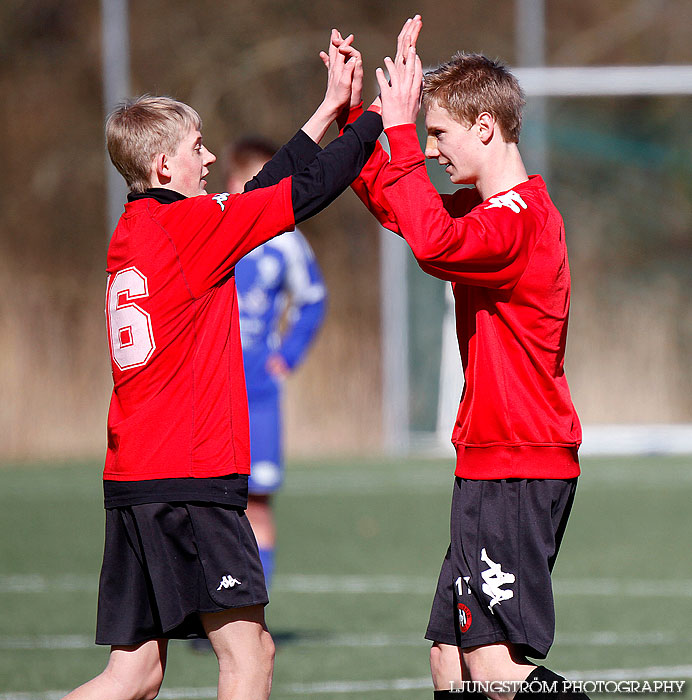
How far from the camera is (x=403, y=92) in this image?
10.5 feet

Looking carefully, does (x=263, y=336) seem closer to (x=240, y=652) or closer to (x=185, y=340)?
(x=185, y=340)

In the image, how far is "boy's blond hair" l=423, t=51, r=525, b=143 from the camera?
3207 mm

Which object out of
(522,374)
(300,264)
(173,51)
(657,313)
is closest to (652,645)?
(300,264)

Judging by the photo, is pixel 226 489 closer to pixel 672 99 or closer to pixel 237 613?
pixel 237 613

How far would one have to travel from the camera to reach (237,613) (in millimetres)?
3193

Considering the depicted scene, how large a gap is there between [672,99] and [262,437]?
954cm

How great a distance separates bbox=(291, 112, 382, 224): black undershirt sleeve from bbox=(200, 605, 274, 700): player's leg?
0.97 m

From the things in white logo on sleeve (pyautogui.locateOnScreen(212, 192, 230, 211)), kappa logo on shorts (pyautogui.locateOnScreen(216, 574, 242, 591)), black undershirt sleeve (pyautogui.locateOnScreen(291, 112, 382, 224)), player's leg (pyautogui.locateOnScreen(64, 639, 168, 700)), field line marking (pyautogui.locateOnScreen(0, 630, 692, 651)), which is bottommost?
field line marking (pyautogui.locateOnScreen(0, 630, 692, 651))

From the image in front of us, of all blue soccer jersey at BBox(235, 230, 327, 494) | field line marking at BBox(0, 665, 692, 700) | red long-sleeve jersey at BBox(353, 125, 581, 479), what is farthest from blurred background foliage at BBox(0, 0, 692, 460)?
red long-sleeve jersey at BBox(353, 125, 581, 479)

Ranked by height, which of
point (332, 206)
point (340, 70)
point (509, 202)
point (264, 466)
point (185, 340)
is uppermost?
point (332, 206)

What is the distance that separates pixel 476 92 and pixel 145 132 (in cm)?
82

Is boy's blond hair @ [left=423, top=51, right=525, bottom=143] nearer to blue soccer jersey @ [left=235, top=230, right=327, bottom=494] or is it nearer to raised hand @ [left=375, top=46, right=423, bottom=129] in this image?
raised hand @ [left=375, top=46, right=423, bottom=129]

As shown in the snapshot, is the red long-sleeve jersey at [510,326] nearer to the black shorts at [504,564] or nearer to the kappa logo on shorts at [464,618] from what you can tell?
the black shorts at [504,564]

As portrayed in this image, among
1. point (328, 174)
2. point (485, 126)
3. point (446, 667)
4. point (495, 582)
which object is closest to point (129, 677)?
point (446, 667)
